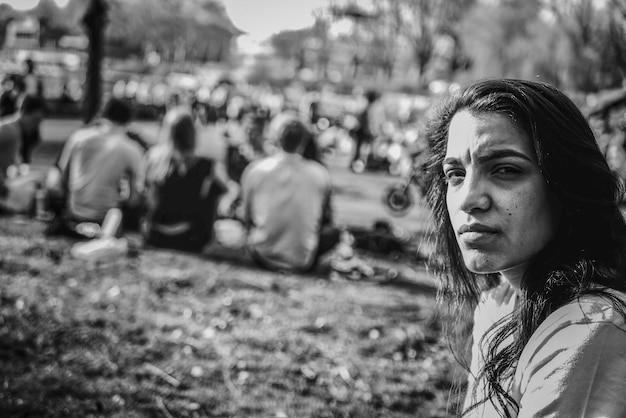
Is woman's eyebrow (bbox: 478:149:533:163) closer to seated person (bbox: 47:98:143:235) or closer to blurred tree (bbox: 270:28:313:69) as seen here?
blurred tree (bbox: 270:28:313:69)

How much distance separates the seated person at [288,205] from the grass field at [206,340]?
0.21 meters

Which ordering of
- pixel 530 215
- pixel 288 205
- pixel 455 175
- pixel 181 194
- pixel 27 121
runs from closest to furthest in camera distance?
pixel 530 215 → pixel 455 175 → pixel 288 205 → pixel 181 194 → pixel 27 121

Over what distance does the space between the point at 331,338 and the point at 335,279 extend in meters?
1.69

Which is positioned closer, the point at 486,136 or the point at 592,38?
the point at 486,136

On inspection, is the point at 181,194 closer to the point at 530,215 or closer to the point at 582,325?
the point at 530,215

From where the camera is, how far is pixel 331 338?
4.55 meters

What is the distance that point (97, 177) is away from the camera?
6.71m

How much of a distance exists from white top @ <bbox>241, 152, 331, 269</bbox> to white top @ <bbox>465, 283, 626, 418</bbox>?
16.3ft

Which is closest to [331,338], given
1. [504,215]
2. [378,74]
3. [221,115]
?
[504,215]

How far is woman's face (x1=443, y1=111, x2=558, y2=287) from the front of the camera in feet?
4.23

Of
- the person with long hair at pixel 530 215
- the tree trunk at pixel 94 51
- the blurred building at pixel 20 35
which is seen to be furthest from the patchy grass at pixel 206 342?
the blurred building at pixel 20 35

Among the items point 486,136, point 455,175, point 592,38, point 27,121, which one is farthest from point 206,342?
point 592,38

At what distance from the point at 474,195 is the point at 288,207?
191 inches

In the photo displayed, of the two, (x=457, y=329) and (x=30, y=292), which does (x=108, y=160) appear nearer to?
(x=30, y=292)
